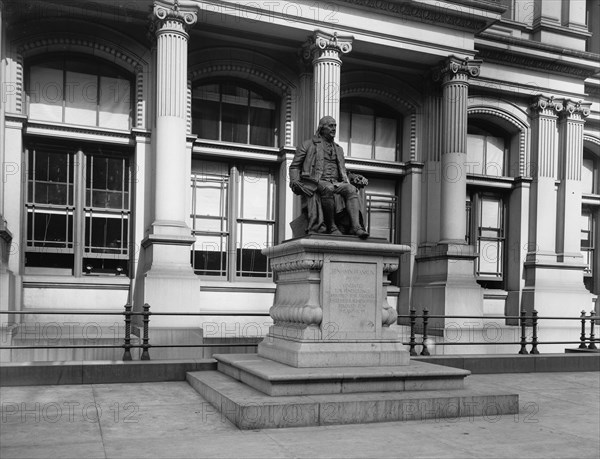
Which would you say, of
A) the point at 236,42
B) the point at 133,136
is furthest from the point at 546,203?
the point at 133,136

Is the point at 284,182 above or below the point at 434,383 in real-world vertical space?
above

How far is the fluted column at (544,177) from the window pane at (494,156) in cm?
114

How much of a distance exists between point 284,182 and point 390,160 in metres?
4.41

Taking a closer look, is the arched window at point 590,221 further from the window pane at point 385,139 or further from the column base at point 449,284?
the window pane at point 385,139

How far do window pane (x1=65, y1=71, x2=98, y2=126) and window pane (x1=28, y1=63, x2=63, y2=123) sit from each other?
0.69 ft

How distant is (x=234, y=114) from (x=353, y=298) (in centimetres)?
1192

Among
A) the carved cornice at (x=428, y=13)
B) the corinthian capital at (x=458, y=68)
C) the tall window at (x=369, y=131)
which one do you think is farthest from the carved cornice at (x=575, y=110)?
the tall window at (x=369, y=131)

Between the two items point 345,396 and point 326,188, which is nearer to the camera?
point 345,396

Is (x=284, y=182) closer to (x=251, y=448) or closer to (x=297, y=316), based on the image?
(x=297, y=316)

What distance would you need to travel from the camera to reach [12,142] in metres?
16.4

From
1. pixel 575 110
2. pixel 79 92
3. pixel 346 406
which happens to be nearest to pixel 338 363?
pixel 346 406

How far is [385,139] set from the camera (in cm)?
2175

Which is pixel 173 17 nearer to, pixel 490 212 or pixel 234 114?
pixel 234 114

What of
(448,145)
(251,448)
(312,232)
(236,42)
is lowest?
(251,448)
